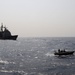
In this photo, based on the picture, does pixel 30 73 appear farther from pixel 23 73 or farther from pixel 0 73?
pixel 0 73

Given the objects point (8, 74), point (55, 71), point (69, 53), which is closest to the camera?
point (8, 74)

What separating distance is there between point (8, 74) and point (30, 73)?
4280mm

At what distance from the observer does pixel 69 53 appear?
2943 inches

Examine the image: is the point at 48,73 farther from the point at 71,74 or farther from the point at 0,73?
the point at 0,73

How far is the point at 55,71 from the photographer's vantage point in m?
43.9

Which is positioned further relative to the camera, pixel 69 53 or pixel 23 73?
pixel 69 53

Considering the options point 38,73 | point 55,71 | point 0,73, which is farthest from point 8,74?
point 55,71

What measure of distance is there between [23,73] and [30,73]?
1380 mm

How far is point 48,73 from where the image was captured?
41.8m

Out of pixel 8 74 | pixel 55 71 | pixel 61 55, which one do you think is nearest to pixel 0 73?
pixel 8 74

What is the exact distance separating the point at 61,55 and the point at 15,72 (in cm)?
3516

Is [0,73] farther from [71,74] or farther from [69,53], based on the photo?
[69,53]

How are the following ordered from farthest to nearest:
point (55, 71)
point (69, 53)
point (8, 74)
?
point (69, 53)
point (55, 71)
point (8, 74)

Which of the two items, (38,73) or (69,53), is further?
(69,53)
